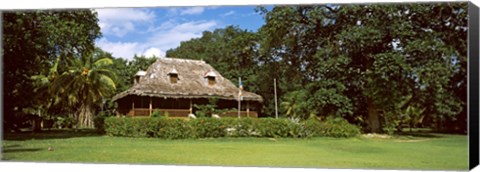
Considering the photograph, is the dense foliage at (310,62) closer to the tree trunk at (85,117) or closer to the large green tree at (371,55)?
the large green tree at (371,55)

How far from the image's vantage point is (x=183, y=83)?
39.8 ft

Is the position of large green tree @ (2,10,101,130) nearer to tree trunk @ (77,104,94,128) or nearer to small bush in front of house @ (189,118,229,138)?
tree trunk @ (77,104,94,128)

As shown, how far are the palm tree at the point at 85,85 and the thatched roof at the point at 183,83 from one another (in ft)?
1.59

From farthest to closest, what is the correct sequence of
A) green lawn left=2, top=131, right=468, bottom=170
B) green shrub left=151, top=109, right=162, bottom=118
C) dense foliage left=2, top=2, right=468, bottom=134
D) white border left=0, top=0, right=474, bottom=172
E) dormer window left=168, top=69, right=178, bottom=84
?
dormer window left=168, top=69, right=178, bottom=84 → green shrub left=151, top=109, right=162, bottom=118 → dense foliage left=2, top=2, right=468, bottom=134 → white border left=0, top=0, right=474, bottom=172 → green lawn left=2, top=131, right=468, bottom=170

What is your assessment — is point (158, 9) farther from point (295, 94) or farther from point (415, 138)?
point (415, 138)

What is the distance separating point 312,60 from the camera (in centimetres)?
1038

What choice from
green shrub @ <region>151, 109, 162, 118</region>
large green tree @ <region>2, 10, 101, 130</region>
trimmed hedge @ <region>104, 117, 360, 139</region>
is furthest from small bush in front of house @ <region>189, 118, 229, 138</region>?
large green tree @ <region>2, 10, 101, 130</region>

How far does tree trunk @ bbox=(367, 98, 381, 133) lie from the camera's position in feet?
32.8

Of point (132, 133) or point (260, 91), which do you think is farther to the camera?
point (132, 133)

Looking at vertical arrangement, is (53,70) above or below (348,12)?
below

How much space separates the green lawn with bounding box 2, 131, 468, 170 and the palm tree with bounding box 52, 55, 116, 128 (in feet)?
4.32

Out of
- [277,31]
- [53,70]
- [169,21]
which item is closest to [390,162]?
[277,31]

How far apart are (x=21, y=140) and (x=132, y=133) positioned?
216cm

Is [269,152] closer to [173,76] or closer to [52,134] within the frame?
[173,76]
